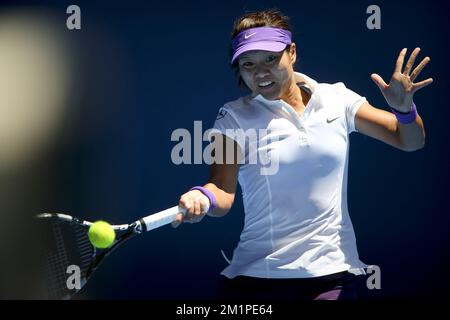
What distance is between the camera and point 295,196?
2416 mm

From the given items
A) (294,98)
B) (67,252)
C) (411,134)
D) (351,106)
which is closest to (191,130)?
(67,252)

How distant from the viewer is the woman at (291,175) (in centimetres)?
240

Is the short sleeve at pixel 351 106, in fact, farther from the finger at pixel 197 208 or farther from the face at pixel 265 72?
the finger at pixel 197 208

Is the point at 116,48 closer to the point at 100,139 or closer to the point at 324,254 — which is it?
the point at 100,139

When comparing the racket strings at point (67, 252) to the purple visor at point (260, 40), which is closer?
the purple visor at point (260, 40)

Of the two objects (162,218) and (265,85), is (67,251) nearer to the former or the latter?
(162,218)

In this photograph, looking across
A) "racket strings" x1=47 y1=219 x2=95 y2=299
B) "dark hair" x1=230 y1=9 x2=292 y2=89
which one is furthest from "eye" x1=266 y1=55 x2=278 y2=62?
"racket strings" x1=47 y1=219 x2=95 y2=299

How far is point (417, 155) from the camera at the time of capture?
391 cm

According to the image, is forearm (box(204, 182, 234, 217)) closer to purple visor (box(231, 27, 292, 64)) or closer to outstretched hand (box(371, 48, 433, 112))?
purple visor (box(231, 27, 292, 64))

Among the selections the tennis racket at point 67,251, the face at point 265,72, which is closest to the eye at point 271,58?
the face at point 265,72

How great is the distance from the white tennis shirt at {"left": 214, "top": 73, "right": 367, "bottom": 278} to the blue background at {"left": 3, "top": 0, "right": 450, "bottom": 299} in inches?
55.7

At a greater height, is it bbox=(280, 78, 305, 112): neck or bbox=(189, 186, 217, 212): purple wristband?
bbox=(280, 78, 305, 112): neck

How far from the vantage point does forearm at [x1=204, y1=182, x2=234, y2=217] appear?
240 cm

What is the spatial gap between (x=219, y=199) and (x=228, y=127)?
0.81 feet
